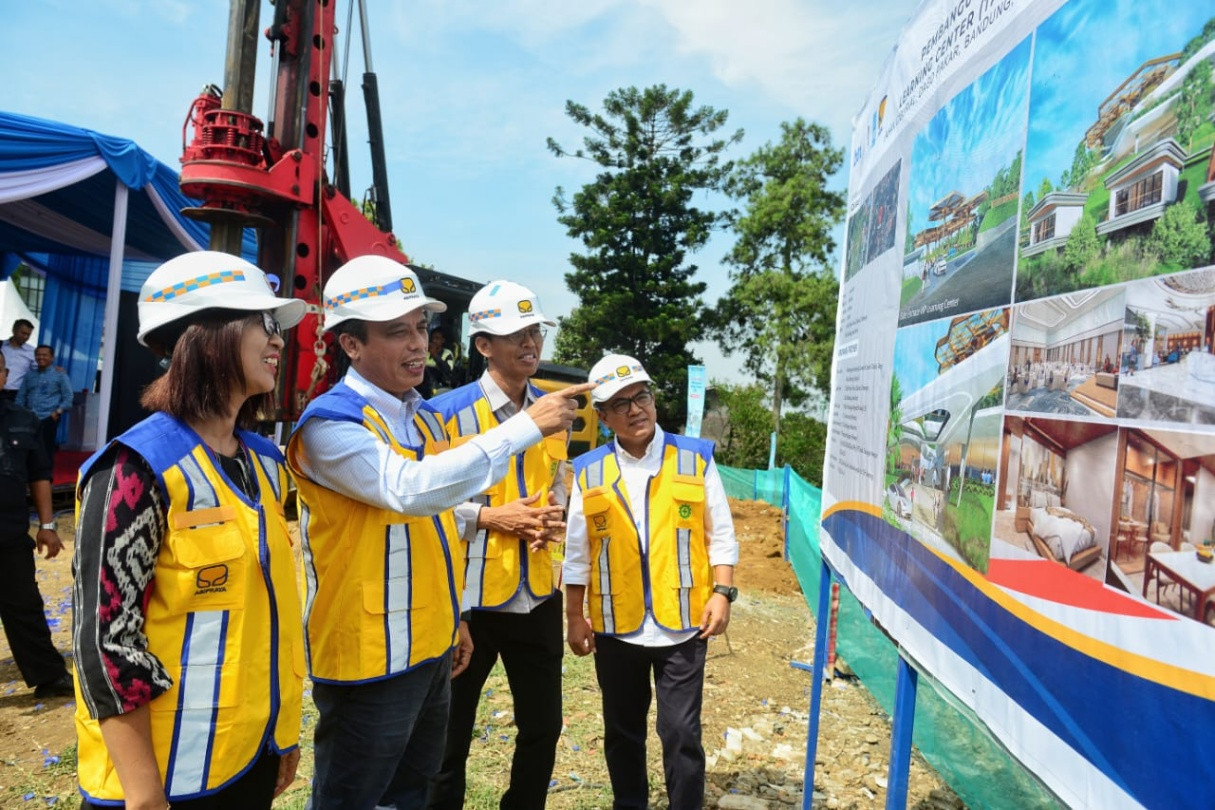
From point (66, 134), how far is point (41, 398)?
3348 millimetres

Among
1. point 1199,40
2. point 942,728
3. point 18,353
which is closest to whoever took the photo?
point 1199,40

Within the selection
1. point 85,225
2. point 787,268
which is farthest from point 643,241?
point 85,225

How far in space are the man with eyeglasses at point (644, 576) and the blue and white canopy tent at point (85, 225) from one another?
5955mm

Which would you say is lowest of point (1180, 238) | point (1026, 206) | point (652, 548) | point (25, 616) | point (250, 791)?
point (25, 616)

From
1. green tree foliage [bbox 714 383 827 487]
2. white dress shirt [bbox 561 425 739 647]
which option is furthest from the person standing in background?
green tree foliage [bbox 714 383 827 487]

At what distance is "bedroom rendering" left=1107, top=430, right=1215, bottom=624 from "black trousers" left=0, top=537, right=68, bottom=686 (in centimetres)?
485

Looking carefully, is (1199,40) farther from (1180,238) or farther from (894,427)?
(894,427)

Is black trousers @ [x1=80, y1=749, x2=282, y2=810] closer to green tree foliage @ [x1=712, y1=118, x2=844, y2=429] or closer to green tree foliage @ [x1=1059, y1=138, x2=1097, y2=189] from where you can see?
green tree foliage @ [x1=1059, y1=138, x2=1097, y2=189]

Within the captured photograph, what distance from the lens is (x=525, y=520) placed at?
2541 millimetres

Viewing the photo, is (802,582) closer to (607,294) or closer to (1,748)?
(1,748)

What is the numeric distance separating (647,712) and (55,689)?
3484 millimetres

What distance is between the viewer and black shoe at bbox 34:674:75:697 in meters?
4.20

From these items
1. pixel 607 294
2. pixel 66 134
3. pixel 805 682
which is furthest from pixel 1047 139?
pixel 607 294

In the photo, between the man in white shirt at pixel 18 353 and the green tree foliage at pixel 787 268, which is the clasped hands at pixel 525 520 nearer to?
the man in white shirt at pixel 18 353
